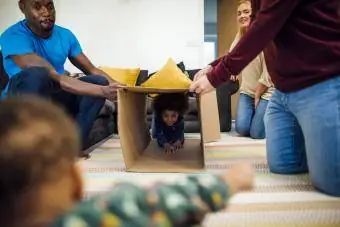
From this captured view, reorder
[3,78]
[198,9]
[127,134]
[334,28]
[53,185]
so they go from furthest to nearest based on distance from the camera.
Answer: [198,9]
[3,78]
[127,134]
[334,28]
[53,185]

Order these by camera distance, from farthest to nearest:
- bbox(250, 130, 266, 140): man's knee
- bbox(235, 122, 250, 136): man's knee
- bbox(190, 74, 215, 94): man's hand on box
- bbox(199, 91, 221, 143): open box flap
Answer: bbox(235, 122, 250, 136): man's knee
bbox(250, 130, 266, 140): man's knee
bbox(199, 91, 221, 143): open box flap
bbox(190, 74, 215, 94): man's hand on box

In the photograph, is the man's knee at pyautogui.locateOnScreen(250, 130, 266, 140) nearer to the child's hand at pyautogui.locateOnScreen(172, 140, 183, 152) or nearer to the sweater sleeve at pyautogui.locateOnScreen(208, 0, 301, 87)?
the child's hand at pyautogui.locateOnScreen(172, 140, 183, 152)

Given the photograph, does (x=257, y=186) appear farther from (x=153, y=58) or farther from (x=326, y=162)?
(x=153, y=58)

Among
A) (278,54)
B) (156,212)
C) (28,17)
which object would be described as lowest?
(156,212)

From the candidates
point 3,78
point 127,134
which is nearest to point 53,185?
point 127,134

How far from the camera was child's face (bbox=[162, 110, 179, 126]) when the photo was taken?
2.16 metres

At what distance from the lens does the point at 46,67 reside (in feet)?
5.64

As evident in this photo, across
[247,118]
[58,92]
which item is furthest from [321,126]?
[247,118]

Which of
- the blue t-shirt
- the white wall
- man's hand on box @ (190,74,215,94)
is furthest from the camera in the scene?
the white wall

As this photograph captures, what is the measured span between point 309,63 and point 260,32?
0.18m

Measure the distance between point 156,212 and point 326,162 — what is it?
2.95 ft

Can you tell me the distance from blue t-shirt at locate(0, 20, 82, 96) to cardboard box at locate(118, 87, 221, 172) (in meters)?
0.40

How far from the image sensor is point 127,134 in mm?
1755

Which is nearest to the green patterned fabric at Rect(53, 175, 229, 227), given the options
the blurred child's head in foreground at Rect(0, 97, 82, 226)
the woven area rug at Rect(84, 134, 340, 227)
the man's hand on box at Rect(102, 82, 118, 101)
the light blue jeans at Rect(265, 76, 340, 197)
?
the blurred child's head in foreground at Rect(0, 97, 82, 226)
